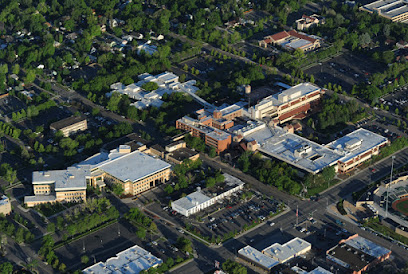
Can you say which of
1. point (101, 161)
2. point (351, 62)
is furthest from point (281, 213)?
point (351, 62)

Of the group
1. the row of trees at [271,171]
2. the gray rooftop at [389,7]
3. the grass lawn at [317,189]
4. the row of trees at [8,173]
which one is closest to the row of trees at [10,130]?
the row of trees at [8,173]

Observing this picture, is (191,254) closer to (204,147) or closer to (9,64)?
(204,147)

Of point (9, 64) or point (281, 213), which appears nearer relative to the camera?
point (281, 213)

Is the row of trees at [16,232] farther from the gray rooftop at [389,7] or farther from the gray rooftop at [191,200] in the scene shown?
the gray rooftop at [389,7]

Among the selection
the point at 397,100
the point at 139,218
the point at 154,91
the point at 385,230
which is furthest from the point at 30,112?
the point at 397,100

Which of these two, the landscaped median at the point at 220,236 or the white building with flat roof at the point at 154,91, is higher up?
the white building with flat roof at the point at 154,91

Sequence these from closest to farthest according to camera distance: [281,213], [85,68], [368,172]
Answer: [281,213] < [368,172] < [85,68]

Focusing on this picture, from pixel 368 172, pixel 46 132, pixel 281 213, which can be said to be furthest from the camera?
pixel 46 132
